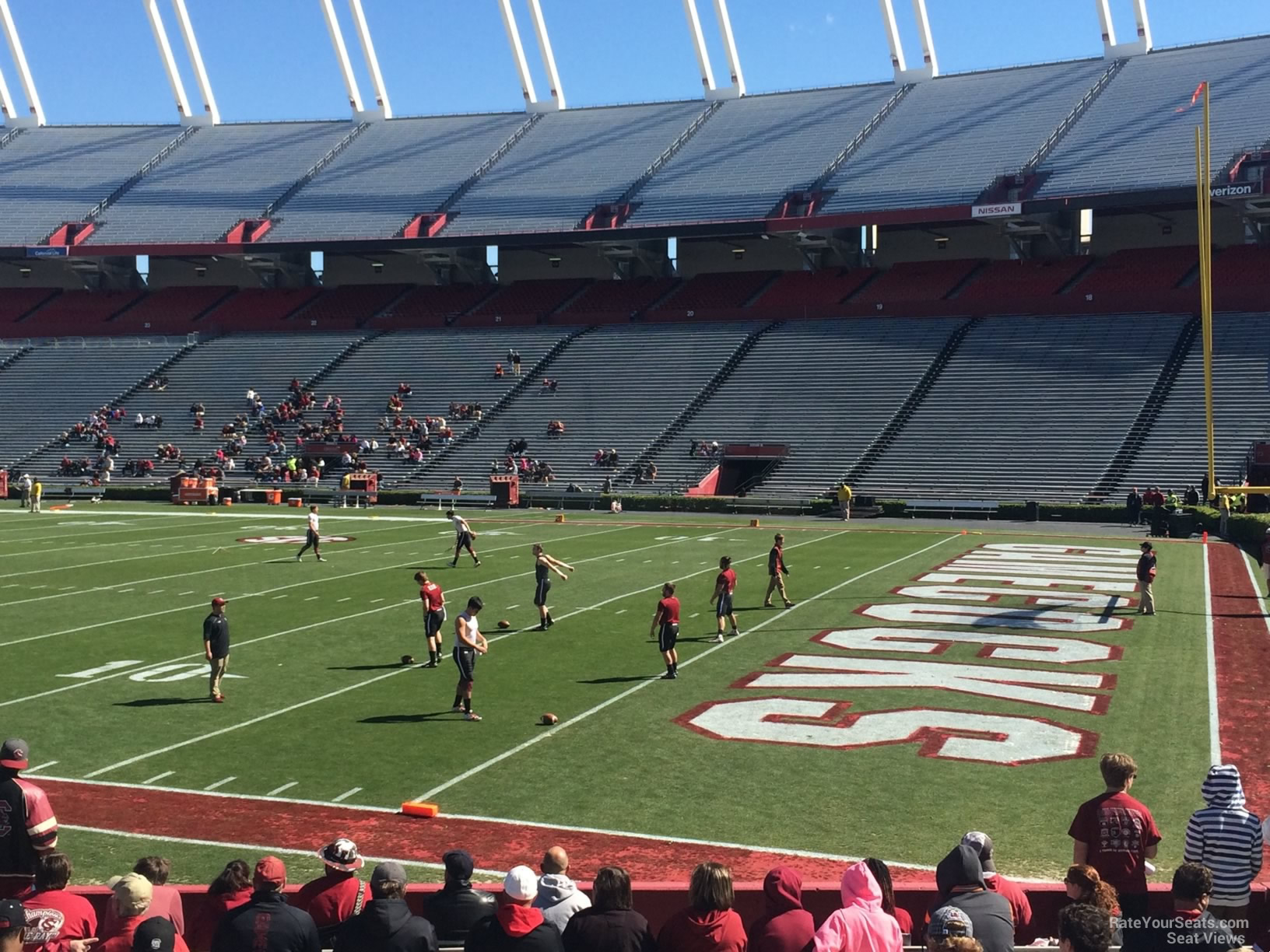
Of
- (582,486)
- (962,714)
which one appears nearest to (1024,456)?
(582,486)

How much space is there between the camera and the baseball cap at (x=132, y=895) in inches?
243

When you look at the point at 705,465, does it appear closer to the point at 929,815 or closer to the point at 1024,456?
the point at 1024,456

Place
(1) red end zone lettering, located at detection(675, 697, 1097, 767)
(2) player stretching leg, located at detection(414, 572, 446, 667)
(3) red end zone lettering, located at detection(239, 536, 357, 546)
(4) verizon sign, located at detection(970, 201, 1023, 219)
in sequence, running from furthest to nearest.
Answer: (4) verizon sign, located at detection(970, 201, 1023, 219) → (3) red end zone lettering, located at detection(239, 536, 357, 546) → (2) player stretching leg, located at detection(414, 572, 446, 667) → (1) red end zone lettering, located at detection(675, 697, 1097, 767)

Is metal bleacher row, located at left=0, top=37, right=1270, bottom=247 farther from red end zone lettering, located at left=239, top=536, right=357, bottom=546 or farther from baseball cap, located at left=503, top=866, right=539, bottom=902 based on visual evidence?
baseball cap, located at left=503, top=866, right=539, bottom=902

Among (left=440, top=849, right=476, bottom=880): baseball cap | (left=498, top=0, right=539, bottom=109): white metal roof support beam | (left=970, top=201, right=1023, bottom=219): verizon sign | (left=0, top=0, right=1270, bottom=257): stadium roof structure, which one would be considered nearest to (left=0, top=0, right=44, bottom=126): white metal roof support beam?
(left=0, top=0, right=1270, bottom=257): stadium roof structure

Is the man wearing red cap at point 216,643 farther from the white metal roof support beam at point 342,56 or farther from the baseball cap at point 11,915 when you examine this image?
the white metal roof support beam at point 342,56

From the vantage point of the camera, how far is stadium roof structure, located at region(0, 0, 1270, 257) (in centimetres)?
5816

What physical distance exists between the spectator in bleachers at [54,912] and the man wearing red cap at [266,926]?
905 mm

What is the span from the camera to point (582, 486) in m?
51.3

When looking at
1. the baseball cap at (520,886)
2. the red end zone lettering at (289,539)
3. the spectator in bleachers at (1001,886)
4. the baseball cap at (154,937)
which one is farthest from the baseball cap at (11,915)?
the red end zone lettering at (289,539)

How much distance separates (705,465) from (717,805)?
40.5 meters

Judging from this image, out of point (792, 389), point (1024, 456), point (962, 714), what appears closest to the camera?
point (962, 714)

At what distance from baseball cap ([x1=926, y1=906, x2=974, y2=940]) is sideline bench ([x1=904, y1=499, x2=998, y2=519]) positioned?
39718 mm

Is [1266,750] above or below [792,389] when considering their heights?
below
